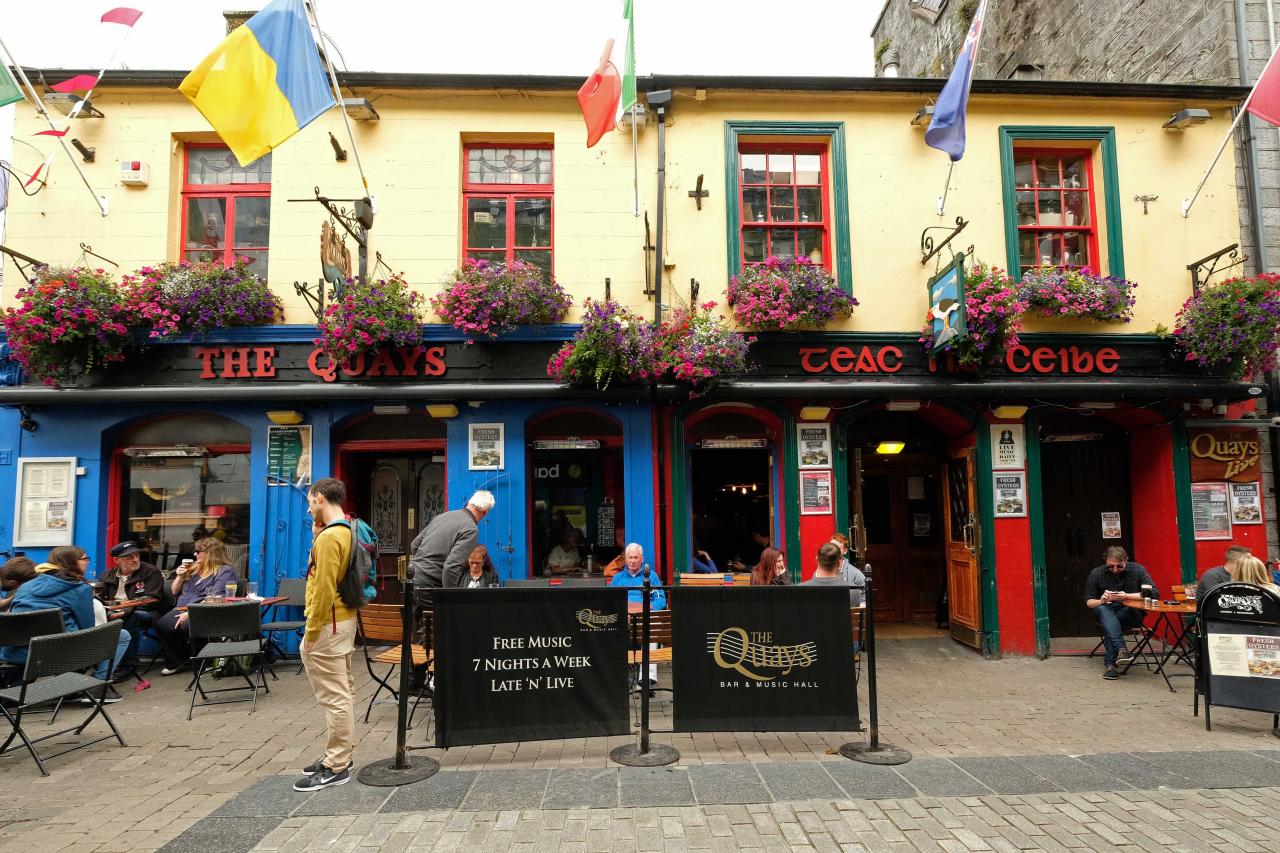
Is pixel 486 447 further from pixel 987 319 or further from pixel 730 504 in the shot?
pixel 987 319

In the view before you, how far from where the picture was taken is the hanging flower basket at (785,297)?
8641mm

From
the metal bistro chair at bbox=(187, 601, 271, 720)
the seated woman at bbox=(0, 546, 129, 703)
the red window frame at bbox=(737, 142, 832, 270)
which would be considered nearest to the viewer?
the seated woman at bbox=(0, 546, 129, 703)

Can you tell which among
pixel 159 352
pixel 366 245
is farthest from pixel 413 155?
pixel 159 352

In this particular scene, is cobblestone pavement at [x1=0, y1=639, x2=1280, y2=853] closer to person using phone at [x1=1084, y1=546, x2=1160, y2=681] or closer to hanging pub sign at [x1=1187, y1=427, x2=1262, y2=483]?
person using phone at [x1=1084, y1=546, x2=1160, y2=681]

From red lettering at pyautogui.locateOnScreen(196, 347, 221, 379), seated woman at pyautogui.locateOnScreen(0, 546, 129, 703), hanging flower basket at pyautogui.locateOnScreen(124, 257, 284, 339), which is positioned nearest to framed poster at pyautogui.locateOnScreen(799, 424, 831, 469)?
hanging flower basket at pyautogui.locateOnScreen(124, 257, 284, 339)

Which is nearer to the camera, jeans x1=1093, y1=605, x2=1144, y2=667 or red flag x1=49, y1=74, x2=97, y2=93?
jeans x1=1093, y1=605, x2=1144, y2=667

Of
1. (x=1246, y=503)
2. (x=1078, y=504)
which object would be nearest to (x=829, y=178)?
(x=1078, y=504)

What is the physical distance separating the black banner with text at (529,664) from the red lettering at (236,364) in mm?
5265

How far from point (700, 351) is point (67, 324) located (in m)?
Answer: 6.83

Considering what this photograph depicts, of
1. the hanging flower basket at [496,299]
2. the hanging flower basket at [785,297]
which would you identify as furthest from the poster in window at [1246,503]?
the hanging flower basket at [496,299]

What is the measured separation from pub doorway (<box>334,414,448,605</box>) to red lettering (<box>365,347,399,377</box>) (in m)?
0.92

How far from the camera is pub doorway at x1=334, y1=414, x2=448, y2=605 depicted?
9.53 meters

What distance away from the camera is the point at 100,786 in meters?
4.86

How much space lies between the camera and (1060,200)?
A: 9.73 metres
